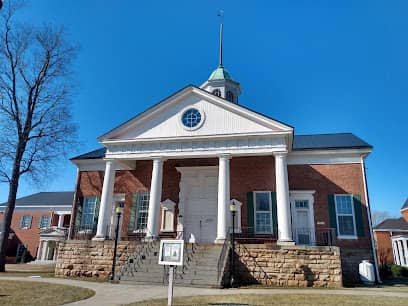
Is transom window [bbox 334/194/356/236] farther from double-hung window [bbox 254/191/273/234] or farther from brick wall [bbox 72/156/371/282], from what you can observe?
double-hung window [bbox 254/191/273/234]

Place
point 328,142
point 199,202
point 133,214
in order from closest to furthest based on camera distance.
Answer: point 199,202
point 133,214
point 328,142

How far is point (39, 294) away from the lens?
895 cm

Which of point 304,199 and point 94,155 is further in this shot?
point 94,155

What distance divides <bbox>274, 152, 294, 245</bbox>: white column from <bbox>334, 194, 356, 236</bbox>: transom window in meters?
3.93

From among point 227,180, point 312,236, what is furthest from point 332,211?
point 227,180

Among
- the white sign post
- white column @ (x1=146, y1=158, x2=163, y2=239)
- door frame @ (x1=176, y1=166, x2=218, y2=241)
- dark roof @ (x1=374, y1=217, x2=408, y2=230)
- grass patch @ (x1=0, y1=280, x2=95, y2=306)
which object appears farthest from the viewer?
dark roof @ (x1=374, y1=217, x2=408, y2=230)

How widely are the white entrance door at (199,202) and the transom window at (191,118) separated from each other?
9.65ft

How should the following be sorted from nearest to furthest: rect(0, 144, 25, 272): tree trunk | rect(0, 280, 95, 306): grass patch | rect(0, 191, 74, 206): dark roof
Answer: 1. rect(0, 280, 95, 306): grass patch
2. rect(0, 144, 25, 272): tree trunk
3. rect(0, 191, 74, 206): dark roof

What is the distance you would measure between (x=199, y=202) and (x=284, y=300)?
9.51 metres

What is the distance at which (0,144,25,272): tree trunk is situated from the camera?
16.4 meters

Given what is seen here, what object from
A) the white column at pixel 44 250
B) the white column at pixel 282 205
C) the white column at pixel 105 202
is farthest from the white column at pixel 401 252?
the white column at pixel 44 250

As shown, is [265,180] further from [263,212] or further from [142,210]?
[142,210]

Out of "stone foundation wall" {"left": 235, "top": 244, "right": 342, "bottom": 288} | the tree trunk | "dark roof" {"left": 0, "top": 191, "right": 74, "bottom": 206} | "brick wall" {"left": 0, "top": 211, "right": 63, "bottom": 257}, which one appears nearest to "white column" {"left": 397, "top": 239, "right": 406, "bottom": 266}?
"stone foundation wall" {"left": 235, "top": 244, "right": 342, "bottom": 288}

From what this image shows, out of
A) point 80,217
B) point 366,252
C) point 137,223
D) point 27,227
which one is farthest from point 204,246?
point 27,227
